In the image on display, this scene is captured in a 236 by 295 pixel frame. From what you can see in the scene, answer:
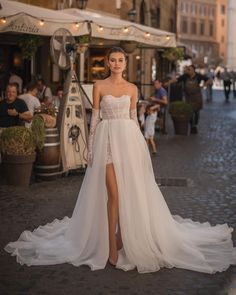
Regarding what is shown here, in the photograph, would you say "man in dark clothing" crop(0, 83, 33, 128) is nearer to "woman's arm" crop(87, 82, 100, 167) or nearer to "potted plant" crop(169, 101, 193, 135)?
"woman's arm" crop(87, 82, 100, 167)

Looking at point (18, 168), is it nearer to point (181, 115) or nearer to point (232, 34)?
point (181, 115)

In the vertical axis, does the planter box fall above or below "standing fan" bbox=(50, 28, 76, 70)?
below

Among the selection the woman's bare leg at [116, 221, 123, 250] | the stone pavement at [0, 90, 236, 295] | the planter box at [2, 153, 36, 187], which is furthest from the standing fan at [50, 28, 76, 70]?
the woman's bare leg at [116, 221, 123, 250]

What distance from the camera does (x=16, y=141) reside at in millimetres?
8969

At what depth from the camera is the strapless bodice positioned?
562 cm

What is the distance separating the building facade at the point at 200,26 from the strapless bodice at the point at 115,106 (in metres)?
116

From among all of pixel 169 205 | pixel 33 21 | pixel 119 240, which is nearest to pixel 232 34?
pixel 33 21

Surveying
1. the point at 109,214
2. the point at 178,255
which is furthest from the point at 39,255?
the point at 178,255

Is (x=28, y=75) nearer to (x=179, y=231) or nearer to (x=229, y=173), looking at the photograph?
(x=229, y=173)

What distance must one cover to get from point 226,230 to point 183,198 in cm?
205

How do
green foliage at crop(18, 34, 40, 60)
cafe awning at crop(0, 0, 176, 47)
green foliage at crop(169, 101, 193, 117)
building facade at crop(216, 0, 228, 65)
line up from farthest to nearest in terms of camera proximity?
1. building facade at crop(216, 0, 228, 65)
2. green foliage at crop(169, 101, 193, 117)
3. green foliage at crop(18, 34, 40, 60)
4. cafe awning at crop(0, 0, 176, 47)

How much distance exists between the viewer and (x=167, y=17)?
Result: 39000mm

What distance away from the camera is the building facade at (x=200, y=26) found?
121 metres

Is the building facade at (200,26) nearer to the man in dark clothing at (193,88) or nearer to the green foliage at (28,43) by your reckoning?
the man in dark clothing at (193,88)
